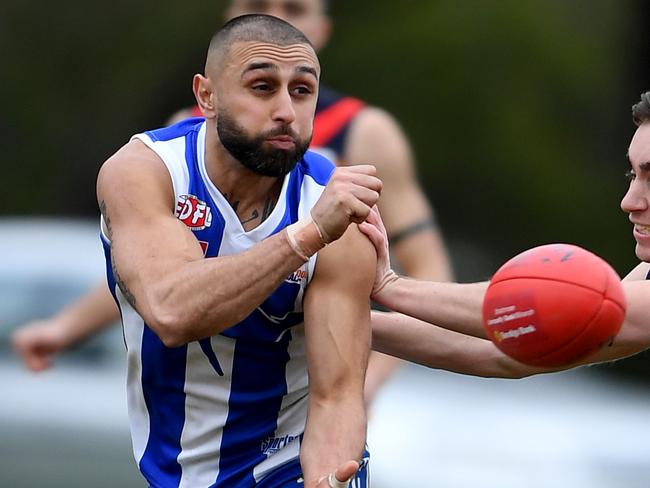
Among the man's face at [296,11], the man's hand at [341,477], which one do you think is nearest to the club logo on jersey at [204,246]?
the man's hand at [341,477]

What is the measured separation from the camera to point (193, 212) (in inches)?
196

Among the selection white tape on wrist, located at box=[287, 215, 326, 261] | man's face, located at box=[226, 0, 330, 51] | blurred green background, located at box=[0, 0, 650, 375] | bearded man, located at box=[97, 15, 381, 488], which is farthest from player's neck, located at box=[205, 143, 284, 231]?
blurred green background, located at box=[0, 0, 650, 375]

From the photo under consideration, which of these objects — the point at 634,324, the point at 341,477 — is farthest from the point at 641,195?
the point at 341,477

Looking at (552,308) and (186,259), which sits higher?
(186,259)

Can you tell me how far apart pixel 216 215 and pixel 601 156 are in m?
12.3

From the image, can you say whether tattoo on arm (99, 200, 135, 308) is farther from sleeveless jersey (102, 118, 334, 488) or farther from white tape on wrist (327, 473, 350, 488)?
white tape on wrist (327, 473, 350, 488)

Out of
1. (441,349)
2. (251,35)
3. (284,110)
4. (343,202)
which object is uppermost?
(251,35)

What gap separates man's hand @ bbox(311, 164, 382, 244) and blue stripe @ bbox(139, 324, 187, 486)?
0.72 metres

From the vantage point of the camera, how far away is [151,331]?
5090mm

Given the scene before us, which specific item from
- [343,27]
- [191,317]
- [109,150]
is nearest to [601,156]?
[343,27]

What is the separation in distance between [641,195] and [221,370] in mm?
1483

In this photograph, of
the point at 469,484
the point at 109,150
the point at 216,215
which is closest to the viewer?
the point at 216,215

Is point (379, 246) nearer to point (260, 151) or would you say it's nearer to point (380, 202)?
point (260, 151)

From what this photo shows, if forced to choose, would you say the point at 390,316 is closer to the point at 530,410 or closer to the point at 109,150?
the point at 530,410
